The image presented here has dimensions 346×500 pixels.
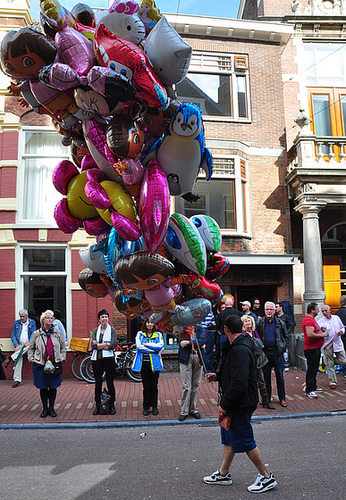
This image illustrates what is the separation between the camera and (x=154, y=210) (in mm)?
2557

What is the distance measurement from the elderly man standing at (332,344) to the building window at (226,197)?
13.6 feet

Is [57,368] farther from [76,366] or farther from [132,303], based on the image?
[132,303]

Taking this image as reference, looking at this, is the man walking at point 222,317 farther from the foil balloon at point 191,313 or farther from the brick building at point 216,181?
→ the foil balloon at point 191,313

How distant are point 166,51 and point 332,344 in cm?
788

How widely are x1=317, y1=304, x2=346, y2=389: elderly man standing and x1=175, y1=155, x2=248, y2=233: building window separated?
4.13 m

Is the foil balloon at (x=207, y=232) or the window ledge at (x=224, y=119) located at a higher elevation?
the window ledge at (x=224, y=119)

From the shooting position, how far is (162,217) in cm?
255

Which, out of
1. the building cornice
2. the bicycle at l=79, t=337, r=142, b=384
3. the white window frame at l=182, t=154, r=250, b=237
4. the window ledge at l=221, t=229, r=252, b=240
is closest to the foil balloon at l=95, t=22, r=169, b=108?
the bicycle at l=79, t=337, r=142, b=384

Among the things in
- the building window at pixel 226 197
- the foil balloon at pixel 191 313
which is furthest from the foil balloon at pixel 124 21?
the building window at pixel 226 197

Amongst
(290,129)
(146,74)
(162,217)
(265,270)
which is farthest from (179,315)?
(290,129)

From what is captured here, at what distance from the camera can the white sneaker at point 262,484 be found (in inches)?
162

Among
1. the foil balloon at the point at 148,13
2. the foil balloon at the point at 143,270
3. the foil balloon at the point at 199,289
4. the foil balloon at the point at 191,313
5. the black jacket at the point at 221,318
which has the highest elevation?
the foil balloon at the point at 148,13

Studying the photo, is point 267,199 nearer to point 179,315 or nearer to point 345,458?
point 345,458

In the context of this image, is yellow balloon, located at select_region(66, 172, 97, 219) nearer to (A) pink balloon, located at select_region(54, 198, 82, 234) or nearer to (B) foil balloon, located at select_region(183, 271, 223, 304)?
(A) pink balloon, located at select_region(54, 198, 82, 234)
